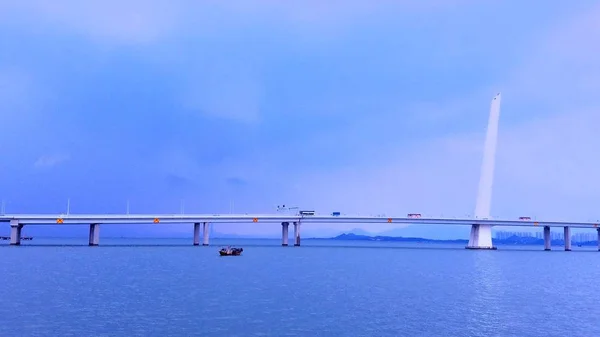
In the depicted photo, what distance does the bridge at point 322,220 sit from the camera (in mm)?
102625

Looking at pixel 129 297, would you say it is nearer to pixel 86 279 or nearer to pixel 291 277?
pixel 86 279

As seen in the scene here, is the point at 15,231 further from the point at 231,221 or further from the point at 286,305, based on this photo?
the point at 286,305

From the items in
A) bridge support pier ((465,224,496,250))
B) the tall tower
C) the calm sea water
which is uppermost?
the tall tower

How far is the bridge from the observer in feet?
337

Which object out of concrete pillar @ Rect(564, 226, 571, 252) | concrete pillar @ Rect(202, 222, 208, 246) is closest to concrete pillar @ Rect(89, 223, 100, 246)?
concrete pillar @ Rect(202, 222, 208, 246)

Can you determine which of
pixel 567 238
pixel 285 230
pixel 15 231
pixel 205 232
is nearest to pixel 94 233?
pixel 15 231

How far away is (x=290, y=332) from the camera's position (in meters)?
22.6

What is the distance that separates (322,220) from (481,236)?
36917mm

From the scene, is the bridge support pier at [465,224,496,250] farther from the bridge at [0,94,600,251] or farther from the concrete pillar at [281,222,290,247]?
the concrete pillar at [281,222,290,247]

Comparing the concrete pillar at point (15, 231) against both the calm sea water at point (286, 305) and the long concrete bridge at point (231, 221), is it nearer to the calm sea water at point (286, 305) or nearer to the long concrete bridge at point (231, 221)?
the long concrete bridge at point (231, 221)

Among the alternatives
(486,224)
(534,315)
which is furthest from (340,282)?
(486,224)

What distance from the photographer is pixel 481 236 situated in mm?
120938

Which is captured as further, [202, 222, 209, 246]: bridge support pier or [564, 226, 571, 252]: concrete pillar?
[564, 226, 571, 252]: concrete pillar

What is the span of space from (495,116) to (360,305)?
86718 mm
